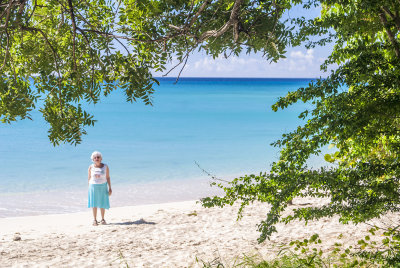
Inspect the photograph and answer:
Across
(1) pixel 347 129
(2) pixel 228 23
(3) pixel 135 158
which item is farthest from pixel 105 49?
(3) pixel 135 158

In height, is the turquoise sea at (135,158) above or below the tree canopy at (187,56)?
below

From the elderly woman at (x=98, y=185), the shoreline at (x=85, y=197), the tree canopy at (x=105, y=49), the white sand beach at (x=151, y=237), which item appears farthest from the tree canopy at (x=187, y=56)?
the shoreline at (x=85, y=197)

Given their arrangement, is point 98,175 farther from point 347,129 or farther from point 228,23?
point 228,23

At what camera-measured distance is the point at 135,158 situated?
840 inches

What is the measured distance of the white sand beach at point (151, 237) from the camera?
6543 mm

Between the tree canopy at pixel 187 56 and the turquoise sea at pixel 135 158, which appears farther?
the turquoise sea at pixel 135 158

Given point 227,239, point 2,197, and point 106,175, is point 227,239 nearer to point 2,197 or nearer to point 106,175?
point 106,175

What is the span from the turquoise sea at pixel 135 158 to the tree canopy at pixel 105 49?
427 cm

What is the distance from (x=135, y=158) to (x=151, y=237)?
535 inches

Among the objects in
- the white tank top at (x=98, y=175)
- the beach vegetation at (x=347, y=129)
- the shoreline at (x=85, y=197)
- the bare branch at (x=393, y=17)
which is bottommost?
the shoreline at (x=85, y=197)

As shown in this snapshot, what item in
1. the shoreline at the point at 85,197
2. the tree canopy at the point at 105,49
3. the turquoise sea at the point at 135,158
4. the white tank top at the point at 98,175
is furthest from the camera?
the turquoise sea at the point at 135,158

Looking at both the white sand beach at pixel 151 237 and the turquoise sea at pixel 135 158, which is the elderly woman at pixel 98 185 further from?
the turquoise sea at pixel 135 158

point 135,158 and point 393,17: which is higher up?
point 393,17

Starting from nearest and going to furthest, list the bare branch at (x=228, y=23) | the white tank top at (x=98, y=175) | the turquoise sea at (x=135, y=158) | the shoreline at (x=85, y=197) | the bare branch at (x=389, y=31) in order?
the bare branch at (x=228, y=23) < the bare branch at (x=389, y=31) < the white tank top at (x=98, y=175) < the shoreline at (x=85, y=197) < the turquoise sea at (x=135, y=158)
